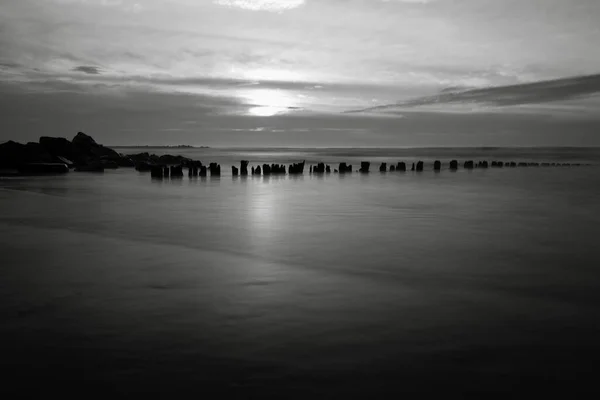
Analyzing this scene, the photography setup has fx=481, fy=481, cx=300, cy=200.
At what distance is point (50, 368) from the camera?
4.50 m

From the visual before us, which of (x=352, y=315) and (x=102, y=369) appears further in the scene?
(x=352, y=315)

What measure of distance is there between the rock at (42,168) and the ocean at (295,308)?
67.8 ft

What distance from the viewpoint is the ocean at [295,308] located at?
173 inches

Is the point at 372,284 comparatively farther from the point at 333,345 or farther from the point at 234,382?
the point at 234,382

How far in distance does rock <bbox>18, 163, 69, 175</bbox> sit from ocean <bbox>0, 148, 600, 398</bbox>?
20.7 meters

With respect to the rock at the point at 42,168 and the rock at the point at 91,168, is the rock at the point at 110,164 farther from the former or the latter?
the rock at the point at 42,168

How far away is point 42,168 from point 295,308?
32374 mm

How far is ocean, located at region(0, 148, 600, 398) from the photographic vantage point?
4.39 meters

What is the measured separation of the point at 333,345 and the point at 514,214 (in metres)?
13.8

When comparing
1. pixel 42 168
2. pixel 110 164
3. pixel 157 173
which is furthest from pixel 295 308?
pixel 110 164

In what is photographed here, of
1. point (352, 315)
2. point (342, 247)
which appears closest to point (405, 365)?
point (352, 315)

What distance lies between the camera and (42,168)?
33.2m

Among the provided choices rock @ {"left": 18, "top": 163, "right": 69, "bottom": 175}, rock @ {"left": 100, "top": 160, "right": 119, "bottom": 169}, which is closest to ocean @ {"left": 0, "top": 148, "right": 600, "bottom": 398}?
rock @ {"left": 18, "top": 163, "right": 69, "bottom": 175}

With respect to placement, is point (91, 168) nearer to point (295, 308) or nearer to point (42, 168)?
point (42, 168)
